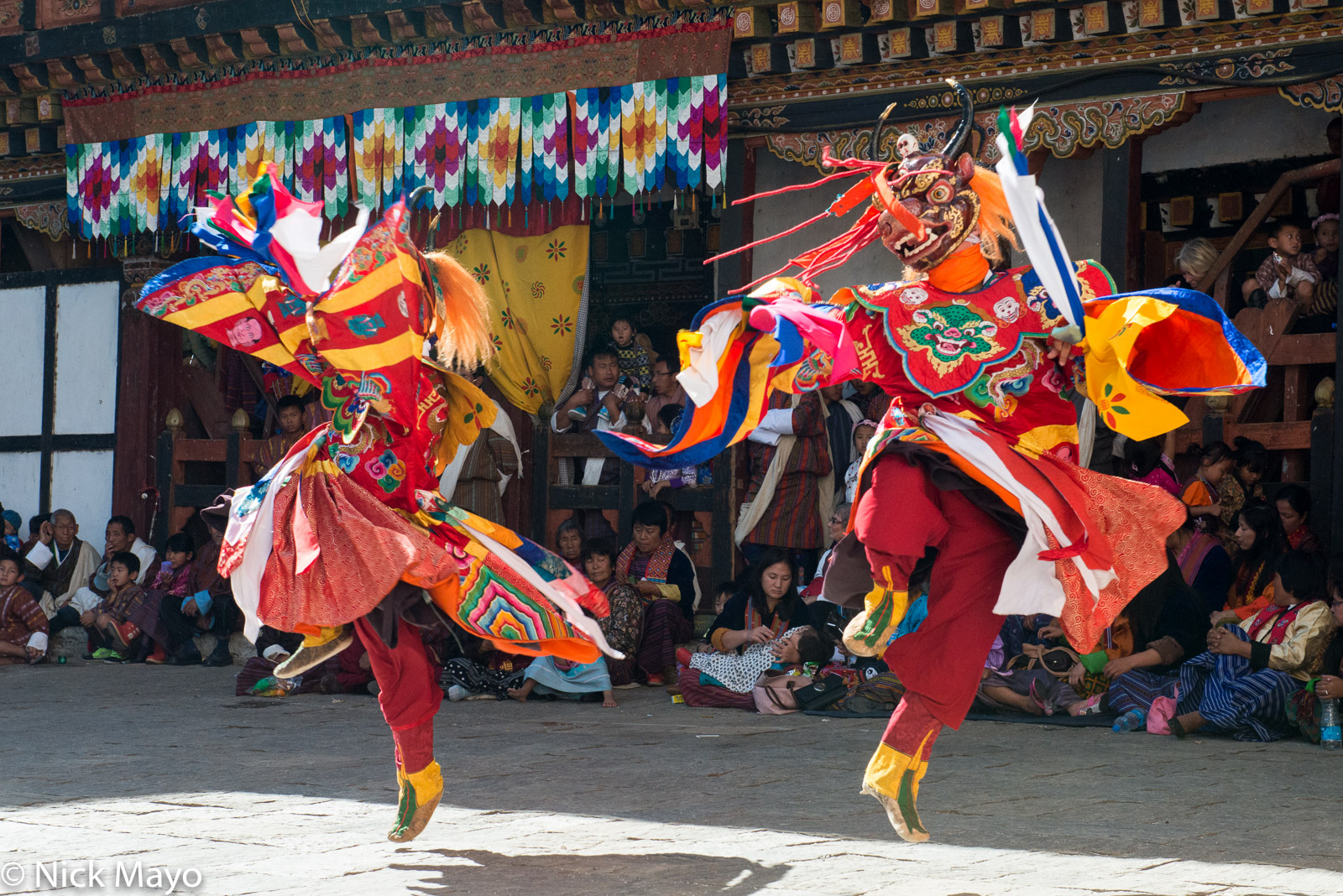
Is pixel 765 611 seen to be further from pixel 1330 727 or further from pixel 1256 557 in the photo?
pixel 1330 727

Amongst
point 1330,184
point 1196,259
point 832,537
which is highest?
point 1330,184

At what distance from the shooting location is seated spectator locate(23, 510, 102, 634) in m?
9.06

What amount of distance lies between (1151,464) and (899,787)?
148 inches

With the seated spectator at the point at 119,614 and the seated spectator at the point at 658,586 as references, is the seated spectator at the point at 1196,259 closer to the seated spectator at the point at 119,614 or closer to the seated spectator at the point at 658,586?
the seated spectator at the point at 658,586

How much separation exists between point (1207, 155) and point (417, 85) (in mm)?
4066

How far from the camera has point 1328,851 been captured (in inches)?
140

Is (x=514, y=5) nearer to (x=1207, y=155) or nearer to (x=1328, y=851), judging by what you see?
(x=1207, y=155)

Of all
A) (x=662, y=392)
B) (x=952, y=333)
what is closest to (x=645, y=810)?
(x=952, y=333)

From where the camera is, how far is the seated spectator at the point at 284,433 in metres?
8.24

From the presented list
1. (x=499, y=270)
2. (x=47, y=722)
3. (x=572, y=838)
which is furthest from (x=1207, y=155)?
(x=47, y=722)

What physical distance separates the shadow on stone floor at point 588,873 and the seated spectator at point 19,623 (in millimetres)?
5693

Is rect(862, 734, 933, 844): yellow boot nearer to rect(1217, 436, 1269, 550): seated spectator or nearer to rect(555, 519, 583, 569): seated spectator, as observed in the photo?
rect(1217, 436, 1269, 550): seated spectator

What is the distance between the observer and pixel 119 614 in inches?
Answer: 340

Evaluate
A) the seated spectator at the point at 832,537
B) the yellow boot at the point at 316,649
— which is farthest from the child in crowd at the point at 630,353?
the yellow boot at the point at 316,649
